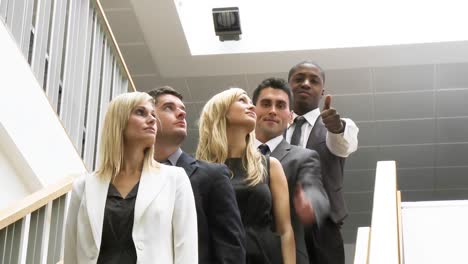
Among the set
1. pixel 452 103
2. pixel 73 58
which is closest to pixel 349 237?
pixel 452 103

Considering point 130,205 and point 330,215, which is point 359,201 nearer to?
point 330,215

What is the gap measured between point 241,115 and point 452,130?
7840mm

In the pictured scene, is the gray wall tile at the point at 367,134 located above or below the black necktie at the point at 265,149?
below

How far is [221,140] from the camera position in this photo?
13.7ft

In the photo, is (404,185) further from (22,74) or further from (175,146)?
(175,146)

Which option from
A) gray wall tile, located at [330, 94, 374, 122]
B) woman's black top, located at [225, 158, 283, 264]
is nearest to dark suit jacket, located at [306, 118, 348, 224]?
woman's black top, located at [225, 158, 283, 264]

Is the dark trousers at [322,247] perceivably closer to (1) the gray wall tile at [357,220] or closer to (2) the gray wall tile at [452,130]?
(2) the gray wall tile at [452,130]

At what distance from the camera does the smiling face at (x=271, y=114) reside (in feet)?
15.1

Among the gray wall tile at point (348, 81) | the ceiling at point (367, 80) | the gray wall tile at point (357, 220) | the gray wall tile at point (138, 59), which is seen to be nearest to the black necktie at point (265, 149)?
the ceiling at point (367, 80)

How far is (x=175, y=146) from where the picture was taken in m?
4.08

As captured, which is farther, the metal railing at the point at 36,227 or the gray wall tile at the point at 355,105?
the gray wall tile at the point at 355,105

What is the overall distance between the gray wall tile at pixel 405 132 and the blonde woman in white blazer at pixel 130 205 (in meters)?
8.20

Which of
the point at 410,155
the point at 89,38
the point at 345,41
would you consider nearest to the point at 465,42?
the point at 345,41

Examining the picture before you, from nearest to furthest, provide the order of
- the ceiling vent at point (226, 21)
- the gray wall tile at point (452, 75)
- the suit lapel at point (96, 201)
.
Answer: the suit lapel at point (96, 201) → the ceiling vent at point (226, 21) → the gray wall tile at point (452, 75)
